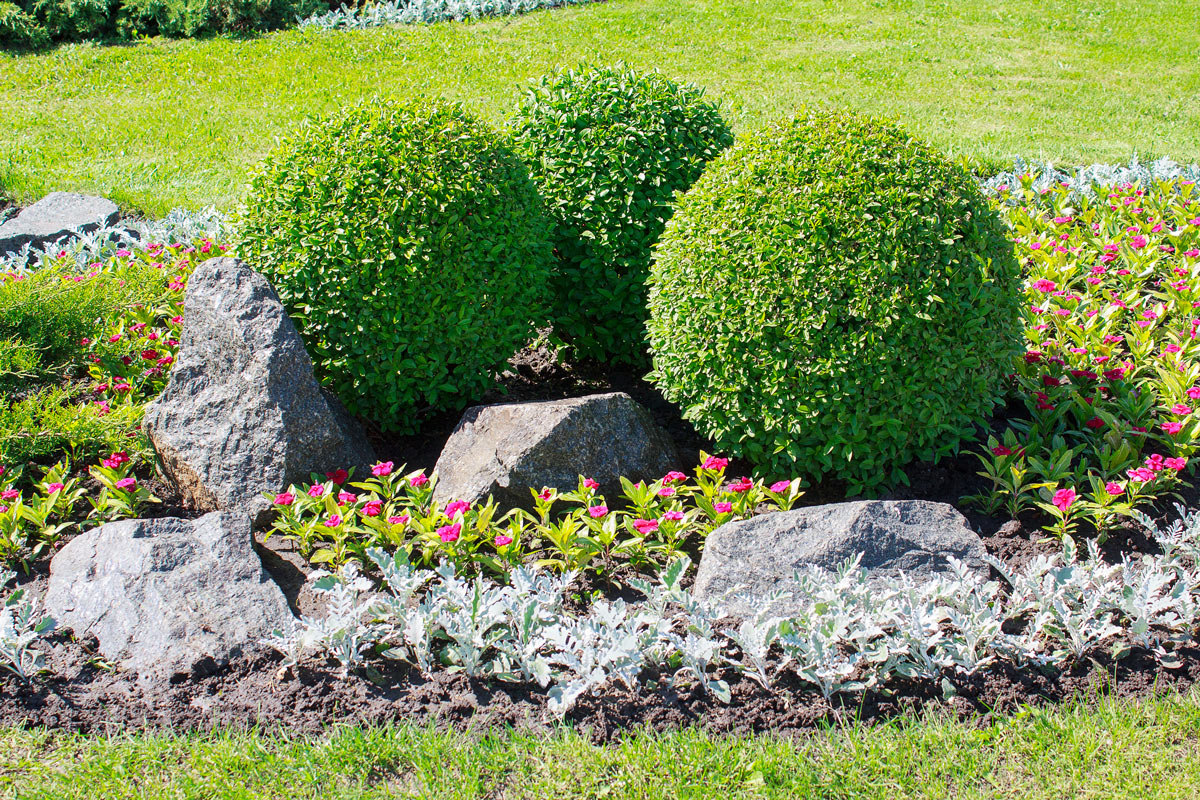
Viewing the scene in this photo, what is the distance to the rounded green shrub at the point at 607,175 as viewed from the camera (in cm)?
504

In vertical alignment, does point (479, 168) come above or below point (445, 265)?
above

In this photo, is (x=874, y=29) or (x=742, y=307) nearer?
(x=742, y=307)

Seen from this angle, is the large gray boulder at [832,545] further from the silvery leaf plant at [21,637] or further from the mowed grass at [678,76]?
the mowed grass at [678,76]

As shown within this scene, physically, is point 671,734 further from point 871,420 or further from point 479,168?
point 479,168

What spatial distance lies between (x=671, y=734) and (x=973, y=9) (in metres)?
15.4

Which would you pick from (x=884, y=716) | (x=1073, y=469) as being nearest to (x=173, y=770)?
(x=884, y=716)

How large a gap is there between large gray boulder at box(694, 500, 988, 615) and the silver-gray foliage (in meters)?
13.2

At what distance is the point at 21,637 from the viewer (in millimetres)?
3301

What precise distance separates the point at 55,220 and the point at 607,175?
5269 mm

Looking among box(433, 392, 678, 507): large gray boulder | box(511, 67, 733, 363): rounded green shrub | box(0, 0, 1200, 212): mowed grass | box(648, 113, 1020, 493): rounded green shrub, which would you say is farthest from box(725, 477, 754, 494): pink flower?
box(0, 0, 1200, 212): mowed grass

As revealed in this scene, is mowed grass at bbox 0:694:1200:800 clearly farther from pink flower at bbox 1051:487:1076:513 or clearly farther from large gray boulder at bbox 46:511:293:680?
pink flower at bbox 1051:487:1076:513

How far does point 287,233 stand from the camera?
14.9ft

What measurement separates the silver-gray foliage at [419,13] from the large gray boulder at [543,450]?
1223 centimetres

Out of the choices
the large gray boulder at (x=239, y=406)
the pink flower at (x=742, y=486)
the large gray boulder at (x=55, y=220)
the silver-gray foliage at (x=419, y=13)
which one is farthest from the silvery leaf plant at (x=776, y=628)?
the silver-gray foliage at (x=419, y=13)
